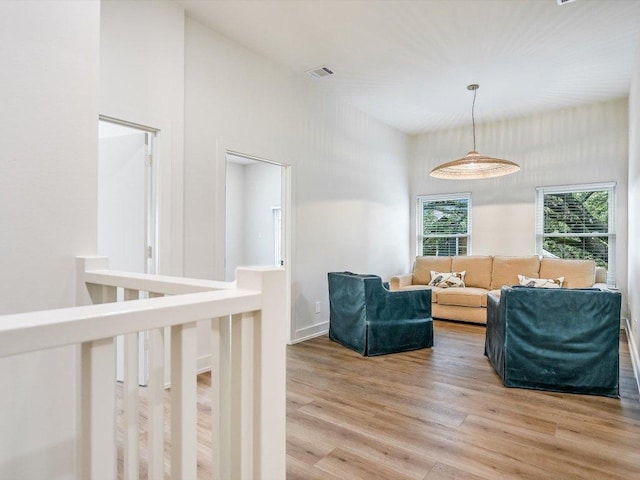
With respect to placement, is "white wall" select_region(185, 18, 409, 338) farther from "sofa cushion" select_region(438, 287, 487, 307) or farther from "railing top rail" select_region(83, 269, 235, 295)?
"railing top rail" select_region(83, 269, 235, 295)

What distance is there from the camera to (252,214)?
7.56 m

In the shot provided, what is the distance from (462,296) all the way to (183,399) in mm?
5103

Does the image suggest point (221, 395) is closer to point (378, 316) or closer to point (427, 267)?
point (378, 316)

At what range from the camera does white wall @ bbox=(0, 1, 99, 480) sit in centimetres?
118

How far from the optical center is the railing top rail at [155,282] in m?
0.95

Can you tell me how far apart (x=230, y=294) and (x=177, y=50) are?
2.97 m

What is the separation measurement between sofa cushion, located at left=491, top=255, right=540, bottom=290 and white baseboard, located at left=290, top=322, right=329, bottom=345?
8.99 ft

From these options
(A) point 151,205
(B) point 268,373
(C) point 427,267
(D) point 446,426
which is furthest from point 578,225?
(B) point 268,373

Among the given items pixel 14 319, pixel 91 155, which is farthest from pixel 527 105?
pixel 14 319

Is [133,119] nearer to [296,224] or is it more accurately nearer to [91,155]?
[91,155]

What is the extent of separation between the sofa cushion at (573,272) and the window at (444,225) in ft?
4.67

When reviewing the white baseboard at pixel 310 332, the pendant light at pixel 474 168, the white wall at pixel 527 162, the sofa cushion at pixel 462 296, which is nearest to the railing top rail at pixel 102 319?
the white baseboard at pixel 310 332

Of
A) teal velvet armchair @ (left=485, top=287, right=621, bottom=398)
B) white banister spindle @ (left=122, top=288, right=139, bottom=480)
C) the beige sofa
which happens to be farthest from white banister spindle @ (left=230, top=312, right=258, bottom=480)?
the beige sofa

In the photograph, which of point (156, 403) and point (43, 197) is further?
point (43, 197)
